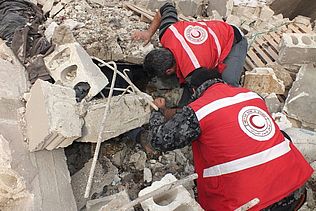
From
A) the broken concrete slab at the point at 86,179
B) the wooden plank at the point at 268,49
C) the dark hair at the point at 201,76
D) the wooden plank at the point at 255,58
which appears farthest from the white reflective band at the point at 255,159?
the wooden plank at the point at 268,49

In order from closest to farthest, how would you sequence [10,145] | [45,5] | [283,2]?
1. [10,145]
2. [45,5]
3. [283,2]

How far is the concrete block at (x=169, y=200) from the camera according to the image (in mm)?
2852

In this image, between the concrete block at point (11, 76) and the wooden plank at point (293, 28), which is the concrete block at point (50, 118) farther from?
the wooden plank at point (293, 28)

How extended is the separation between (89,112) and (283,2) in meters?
4.08

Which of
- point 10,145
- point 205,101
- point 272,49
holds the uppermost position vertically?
point 205,101

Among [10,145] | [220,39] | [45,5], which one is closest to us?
[10,145]

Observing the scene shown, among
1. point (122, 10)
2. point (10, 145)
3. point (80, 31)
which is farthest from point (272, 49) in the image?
point (10, 145)

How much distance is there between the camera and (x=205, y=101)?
348 centimetres

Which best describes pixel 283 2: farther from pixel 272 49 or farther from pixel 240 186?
pixel 240 186

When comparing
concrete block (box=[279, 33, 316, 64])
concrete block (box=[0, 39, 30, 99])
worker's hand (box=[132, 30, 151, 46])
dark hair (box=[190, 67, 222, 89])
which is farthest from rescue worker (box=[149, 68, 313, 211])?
concrete block (box=[279, 33, 316, 64])

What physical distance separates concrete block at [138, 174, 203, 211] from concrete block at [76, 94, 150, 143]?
0.72m

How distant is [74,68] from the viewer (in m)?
3.85

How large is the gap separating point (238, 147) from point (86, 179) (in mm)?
1190

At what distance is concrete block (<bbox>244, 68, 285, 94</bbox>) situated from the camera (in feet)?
A: 15.8
